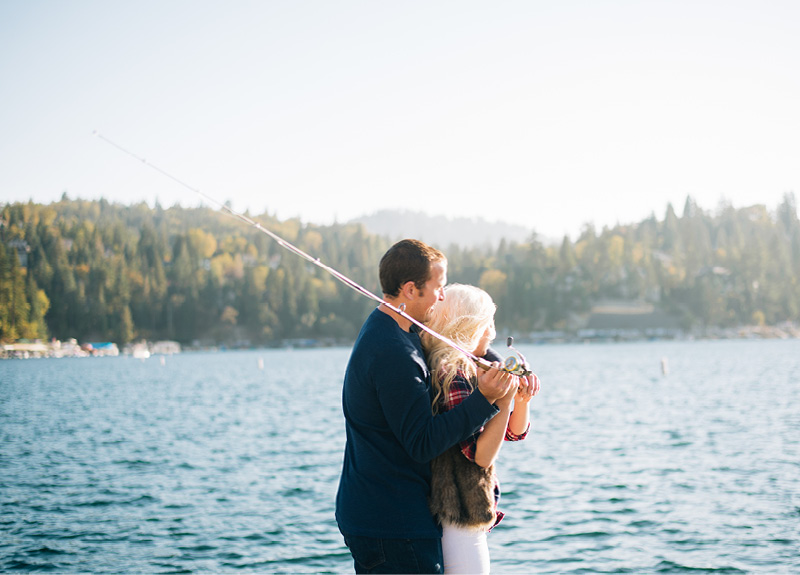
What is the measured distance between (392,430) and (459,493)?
16.9 inches

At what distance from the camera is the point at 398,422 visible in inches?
122

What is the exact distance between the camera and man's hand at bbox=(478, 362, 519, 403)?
10.0ft

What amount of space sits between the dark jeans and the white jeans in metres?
0.04

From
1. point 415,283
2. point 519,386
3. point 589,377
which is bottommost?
point 589,377

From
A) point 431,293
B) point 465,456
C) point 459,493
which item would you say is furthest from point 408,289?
point 459,493

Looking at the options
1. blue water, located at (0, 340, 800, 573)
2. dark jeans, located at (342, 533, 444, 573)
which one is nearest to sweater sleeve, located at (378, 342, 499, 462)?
dark jeans, located at (342, 533, 444, 573)

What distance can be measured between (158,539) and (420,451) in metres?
10.6

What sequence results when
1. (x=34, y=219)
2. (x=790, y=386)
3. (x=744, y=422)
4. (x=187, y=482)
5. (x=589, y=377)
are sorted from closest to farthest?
1. (x=187, y=482)
2. (x=744, y=422)
3. (x=790, y=386)
4. (x=589, y=377)
5. (x=34, y=219)

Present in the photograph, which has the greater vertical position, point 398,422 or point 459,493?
point 398,422

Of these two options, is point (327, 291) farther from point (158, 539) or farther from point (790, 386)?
point (158, 539)

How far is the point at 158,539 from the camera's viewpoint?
12.3 meters

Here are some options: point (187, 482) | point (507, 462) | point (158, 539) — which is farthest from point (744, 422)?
point (158, 539)

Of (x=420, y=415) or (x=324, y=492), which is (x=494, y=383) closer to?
(x=420, y=415)

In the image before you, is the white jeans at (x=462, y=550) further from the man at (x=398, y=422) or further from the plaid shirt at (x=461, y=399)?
the plaid shirt at (x=461, y=399)
